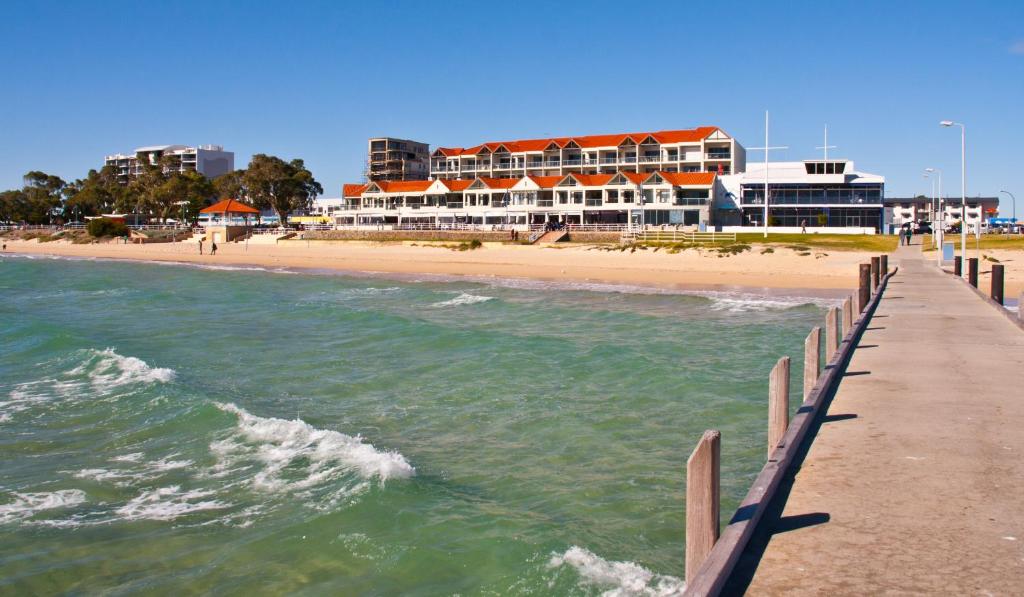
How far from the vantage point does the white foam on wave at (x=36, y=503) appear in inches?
367

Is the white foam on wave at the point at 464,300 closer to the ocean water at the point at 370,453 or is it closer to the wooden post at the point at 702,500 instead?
the ocean water at the point at 370,453

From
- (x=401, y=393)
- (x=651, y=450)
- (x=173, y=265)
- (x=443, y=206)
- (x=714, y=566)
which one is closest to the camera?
(x=714, y=566)

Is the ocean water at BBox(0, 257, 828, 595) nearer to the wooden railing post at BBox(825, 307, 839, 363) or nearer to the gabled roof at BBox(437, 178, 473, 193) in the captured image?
the wooden railing post at BBox(825, 307, 839, 363)

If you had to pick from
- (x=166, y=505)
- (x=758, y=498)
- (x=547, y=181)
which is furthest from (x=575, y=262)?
(x=758, y=498)

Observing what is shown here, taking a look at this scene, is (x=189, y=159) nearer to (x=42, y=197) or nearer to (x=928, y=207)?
(x=42, y=197)

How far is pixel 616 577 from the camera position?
23.7ft

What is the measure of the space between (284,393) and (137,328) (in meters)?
13.3

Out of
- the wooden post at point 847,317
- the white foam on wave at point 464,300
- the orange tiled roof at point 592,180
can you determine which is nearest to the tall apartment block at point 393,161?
the orange tiled roof at point 592,180

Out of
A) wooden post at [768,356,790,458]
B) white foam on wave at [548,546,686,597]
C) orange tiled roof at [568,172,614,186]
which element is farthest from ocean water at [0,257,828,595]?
orange tiled roof at [568,172,614,186]

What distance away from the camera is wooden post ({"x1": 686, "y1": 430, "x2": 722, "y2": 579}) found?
485cm

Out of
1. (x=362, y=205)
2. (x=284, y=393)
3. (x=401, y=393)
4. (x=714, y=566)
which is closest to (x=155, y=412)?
(x=284, y=393)

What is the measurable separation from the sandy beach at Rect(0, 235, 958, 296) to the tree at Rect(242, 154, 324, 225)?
26137mm

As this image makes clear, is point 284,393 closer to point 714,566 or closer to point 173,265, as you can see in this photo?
point 714,566

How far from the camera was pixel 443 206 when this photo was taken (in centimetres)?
8962
